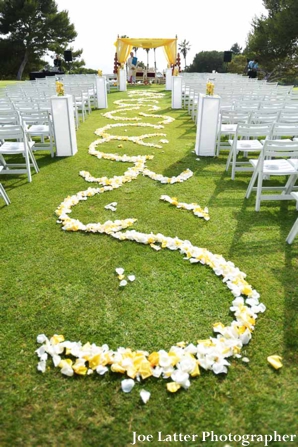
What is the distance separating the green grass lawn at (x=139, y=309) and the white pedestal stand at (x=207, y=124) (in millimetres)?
1953

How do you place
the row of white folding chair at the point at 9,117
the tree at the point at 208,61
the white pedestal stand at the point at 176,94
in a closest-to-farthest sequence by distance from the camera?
the row of white folding chair at the point at 9,117 → the white pedestal stand at the point at 176,94 → the tree at the point at 208,61

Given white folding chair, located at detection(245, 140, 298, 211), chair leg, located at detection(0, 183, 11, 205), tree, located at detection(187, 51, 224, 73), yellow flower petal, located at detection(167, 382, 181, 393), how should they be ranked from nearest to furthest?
yellow flower petal, located at detection(167, 382, 181, 393)
white folding chair, located at detection(245, 140, 298, 211)
chair leg, located at detection(0, 183, 11, 205)
tree, located at detection(187, 51, 224, 73)

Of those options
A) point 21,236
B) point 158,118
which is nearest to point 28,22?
point 158,118

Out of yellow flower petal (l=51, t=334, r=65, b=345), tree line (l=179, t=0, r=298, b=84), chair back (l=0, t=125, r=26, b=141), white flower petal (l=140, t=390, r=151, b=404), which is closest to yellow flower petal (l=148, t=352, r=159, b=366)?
white flower petal (l=140, t=390, r=151, b=404)

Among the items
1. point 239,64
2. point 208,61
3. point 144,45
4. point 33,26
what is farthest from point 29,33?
point 208,61

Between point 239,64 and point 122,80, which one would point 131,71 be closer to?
point 122,80

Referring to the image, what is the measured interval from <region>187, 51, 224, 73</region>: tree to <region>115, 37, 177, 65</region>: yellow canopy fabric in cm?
5104

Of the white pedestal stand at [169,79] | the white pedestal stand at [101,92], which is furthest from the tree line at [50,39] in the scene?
the white pedestal stand at [101,92]

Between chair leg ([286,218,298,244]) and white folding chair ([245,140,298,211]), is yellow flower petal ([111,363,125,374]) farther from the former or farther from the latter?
white folding chair ([245,140,298,211])

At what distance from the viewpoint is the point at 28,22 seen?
115ft

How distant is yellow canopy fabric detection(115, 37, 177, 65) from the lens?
812 inches

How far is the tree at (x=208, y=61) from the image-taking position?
67.4m

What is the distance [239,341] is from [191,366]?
1.51 feet

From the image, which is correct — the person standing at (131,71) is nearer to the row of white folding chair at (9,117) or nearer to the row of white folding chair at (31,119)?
the row of white folding chair at (31,119)
